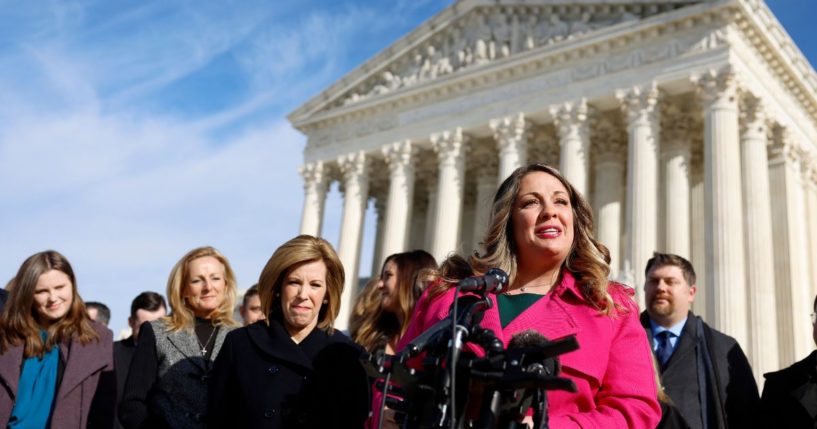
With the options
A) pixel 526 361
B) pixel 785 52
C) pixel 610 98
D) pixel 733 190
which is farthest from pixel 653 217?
pixel 526 361

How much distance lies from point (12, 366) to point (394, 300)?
305 centimetres

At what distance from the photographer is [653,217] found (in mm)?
23109

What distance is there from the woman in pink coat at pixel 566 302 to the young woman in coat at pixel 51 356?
3.63 meters

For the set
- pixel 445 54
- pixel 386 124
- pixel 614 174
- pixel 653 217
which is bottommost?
pixel 653 217

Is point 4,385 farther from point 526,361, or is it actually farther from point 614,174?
point 614,174

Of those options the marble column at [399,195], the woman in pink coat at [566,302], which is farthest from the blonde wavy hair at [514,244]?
the marble column at [399,195]

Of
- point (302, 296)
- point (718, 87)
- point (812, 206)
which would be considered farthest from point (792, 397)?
point (812, 206)

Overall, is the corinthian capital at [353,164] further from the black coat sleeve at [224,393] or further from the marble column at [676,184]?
the black coat sleeve at [224,393]

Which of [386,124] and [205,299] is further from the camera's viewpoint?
[386,124]

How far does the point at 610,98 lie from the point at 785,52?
226 inches

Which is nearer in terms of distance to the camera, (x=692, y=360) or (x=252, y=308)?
(x=692, y=360)

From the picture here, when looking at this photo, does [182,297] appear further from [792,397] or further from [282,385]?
[792,397]

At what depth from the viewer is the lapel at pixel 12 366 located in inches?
231

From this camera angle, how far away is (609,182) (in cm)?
2881
